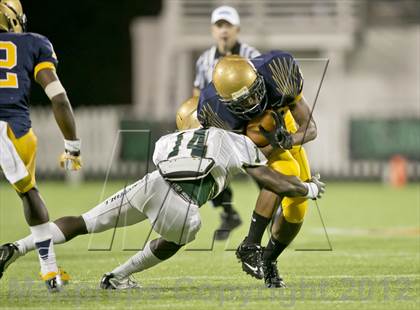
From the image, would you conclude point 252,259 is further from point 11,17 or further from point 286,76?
point 11,17

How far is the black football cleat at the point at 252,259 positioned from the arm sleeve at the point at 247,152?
0.53m

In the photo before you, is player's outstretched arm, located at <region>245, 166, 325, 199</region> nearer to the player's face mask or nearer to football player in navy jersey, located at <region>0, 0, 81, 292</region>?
the player's face mask

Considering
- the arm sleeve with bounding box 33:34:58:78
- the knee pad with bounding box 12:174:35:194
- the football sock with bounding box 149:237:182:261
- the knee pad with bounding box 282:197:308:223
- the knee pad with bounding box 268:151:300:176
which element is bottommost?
the football sock with bounding box 149:237:182:261

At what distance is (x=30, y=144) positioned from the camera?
5.42m

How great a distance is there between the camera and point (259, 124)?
556 cm

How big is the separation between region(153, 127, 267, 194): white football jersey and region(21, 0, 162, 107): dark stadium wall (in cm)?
1980

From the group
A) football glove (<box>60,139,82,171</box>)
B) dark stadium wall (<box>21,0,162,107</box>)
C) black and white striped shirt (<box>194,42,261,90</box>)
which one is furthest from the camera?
dark stadium wall (<box>21,0,162,107</box>)

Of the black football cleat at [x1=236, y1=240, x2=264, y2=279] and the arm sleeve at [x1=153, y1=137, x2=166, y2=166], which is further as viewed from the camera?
the black football cleat at [x1=236, y1=240, x2=264, y2=279]

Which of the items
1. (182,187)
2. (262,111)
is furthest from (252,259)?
(262,111)

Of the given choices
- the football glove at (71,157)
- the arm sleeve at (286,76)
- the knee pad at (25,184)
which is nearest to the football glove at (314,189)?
the arm sleeve at (286,76)

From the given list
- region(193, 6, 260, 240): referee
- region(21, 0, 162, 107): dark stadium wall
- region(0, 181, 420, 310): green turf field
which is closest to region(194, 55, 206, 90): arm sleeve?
region(193, 6, 260, 240): referee

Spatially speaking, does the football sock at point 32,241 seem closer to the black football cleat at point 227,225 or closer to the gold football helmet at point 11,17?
the gold football helmet at point 11,17

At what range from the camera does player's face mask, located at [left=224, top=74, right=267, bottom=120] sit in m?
5.37

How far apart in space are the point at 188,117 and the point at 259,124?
0.63m
